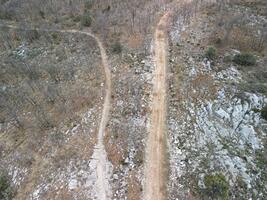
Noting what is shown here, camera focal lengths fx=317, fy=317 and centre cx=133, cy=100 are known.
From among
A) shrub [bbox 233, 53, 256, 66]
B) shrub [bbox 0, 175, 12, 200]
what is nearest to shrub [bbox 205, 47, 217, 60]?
shrub [bbox 233, 53, 256, 66]

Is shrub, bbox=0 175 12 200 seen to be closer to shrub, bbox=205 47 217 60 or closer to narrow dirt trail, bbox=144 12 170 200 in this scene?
narrow dirt trail, bbox=144 12 170 200

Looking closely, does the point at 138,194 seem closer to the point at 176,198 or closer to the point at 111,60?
the point at 176,198

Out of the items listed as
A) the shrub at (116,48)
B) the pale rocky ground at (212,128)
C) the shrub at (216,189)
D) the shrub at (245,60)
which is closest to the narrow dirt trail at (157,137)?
the pale rocky ground at (212,128)

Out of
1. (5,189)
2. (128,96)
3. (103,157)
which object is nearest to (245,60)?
(128,96)

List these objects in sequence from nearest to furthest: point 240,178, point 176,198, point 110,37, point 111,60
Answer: point 176,198 < point 240,178 < point 111,60 < point 110,37

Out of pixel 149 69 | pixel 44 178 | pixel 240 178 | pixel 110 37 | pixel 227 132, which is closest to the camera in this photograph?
pixel 240 178

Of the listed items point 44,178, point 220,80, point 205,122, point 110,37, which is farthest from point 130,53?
point 44,178

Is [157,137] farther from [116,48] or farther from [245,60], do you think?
[116,48]
